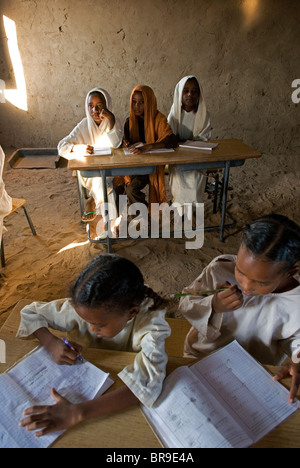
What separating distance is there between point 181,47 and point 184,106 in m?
2.11

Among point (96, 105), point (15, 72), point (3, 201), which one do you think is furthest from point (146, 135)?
point (15, 72)

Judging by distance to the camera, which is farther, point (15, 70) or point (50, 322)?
point (15, 70)

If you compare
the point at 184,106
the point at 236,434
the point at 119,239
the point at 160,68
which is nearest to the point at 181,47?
the point at 160,68

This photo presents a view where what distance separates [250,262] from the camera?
1.02m

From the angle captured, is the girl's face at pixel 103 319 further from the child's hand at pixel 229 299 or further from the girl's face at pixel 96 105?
the girl's face at pixel 96 105

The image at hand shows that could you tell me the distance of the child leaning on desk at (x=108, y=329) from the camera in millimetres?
914

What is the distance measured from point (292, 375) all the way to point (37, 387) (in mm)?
795

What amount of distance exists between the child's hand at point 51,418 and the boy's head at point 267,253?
2.12ft

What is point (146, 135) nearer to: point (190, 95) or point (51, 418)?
point (190, 95)

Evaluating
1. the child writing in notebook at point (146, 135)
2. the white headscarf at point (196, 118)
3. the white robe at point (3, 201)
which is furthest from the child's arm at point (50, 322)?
the white headscarf at point (196, 118)

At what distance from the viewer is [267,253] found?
100 centimetres

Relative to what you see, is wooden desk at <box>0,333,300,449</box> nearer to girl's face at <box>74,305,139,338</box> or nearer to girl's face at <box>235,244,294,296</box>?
girl's face at <box>74,305,139,338</box>

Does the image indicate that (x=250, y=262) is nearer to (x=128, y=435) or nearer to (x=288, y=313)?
(x=288, y=313)

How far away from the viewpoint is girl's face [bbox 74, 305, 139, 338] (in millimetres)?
1011
